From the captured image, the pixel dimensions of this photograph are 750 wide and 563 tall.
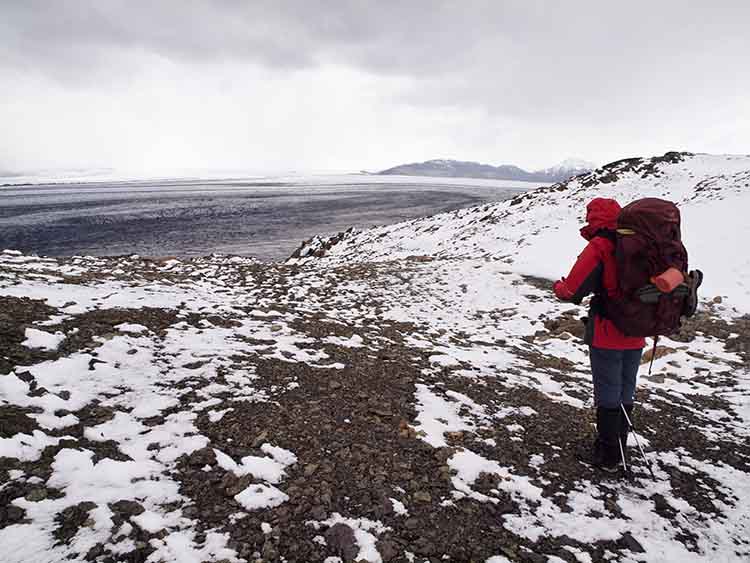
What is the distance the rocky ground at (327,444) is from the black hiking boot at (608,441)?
18 centimetres

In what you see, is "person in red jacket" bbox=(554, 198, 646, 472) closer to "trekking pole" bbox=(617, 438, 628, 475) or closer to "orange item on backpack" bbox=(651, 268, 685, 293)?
"trekking pole" bbox=(617, 438, 628, 475)

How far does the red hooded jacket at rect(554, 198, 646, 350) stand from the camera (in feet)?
13.7

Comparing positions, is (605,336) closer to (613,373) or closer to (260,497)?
(613,373)

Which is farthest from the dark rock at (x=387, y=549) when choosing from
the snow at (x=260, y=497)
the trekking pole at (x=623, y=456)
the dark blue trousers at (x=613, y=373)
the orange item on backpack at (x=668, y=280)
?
the orange item on backpack at (x=668, y=280)

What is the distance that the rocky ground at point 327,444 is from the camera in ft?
11.1

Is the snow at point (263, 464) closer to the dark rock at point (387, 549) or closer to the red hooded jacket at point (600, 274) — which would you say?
the dark rock at point (387, 549)

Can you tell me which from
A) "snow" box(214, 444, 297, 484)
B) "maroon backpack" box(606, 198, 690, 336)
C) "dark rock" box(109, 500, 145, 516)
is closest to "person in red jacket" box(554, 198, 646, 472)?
"maroon backpack" box(606, 198, 690, 336)

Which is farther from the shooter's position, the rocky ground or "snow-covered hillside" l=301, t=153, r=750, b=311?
"snow-covered hillside" l=301, t=153, r=750, b=311

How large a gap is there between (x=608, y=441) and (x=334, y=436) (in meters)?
3.16

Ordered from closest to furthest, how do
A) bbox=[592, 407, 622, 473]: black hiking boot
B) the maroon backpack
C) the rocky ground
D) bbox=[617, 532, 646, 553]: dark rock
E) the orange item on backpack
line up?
the rocky ground, bbox=[617, 532, 646, 553]: dark rock, the orange item on backpack, the maroon backpack, bbox=[592, 407, 622, 473]: black hiking boot

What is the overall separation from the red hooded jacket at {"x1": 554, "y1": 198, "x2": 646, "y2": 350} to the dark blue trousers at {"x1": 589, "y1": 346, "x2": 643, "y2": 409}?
0.36ft

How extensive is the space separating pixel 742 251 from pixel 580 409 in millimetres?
12331

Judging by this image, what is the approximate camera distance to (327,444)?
4.73 meters

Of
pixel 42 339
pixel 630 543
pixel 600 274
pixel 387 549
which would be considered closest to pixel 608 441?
pixel 630 543
